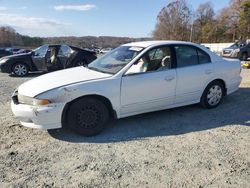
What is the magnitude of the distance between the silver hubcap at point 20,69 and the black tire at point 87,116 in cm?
813

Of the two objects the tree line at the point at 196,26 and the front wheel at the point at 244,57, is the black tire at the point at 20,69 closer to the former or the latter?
the front wheel at the point at 244,57

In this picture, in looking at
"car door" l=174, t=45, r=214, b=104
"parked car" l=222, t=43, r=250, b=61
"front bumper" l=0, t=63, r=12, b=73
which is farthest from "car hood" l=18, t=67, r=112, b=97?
"parked car" l=222, t=43, r=250, b=61

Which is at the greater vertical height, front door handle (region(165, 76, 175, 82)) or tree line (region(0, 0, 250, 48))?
tree line (region(0, 0, 250, 48))

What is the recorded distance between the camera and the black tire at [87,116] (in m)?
4.16

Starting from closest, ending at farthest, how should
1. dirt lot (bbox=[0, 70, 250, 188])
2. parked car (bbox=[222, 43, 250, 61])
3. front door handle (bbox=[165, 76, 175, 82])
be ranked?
dirt lot (bbox=[0, 70, 250, 188]) < front door handle (bbox=[165, 76, 175, 82]) < parked car (bbox=[222, 43, 250, 61])

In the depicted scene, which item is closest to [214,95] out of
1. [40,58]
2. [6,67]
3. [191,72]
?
[191,72]

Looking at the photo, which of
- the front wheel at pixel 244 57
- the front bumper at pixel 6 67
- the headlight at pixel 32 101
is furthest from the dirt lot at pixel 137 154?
A: the front wheel at pixel 244 57

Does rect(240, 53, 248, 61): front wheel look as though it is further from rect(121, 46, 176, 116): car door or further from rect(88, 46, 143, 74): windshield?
rect(88, 46, 143, 74): windshield

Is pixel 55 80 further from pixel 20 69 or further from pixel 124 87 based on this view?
pixel 20 69

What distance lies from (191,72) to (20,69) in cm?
859

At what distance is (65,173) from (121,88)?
1.70 m

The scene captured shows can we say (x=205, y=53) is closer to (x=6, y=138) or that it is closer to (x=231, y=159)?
(x=231, y=159)

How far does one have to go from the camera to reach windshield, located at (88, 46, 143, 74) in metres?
4.67

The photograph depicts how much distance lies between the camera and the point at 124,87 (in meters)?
4.40
